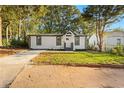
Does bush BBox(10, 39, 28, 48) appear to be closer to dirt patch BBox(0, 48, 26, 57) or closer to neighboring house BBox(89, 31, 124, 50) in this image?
dirt patch BBox(0, 48, 26, 57)

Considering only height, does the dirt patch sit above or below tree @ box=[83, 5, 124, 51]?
below

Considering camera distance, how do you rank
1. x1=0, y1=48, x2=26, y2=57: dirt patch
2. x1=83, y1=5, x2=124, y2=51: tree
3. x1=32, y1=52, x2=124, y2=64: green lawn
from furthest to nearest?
x1=0, y1=48, x2=26, y2=57: dirt patch → x1=83, y1=5, x2=124, y2=51: tree → x1=32, y1=52, x2=124, y2=64: green lawn

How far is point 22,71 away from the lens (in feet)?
27.4

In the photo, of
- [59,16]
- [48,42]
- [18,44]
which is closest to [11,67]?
[59,16]

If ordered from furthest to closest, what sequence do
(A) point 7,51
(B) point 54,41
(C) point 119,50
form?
(B) point 54,41 → (A) point 7,51 → (C) point 119,50

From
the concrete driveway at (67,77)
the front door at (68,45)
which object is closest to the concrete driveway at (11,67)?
the concrete driveway at (67,77)

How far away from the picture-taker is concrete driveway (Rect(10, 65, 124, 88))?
278 inches

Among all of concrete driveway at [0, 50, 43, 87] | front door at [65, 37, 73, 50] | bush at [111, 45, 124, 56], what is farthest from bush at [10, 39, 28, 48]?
bush at [111, 45, 124, 56]

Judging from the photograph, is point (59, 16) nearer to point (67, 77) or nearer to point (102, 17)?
point (102, 17)

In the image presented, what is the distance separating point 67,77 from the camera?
311 inches
